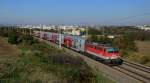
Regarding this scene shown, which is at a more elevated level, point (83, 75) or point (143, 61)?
point (83, 75)

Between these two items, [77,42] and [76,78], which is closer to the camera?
[76,78]

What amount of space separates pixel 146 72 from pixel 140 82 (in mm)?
5556

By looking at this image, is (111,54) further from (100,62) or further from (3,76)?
(3,76)

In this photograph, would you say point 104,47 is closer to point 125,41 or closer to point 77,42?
point 77,42

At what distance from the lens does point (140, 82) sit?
20688 millimetres

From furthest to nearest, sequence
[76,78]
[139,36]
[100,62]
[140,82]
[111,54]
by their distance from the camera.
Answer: [139,36] < [100,62] < [111,54] < [140,82] < [76,78]

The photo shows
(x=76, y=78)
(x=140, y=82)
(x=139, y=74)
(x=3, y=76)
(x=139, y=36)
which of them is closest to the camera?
(x=76, y=78)

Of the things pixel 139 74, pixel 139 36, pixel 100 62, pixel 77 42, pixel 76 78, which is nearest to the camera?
pixel 76 78

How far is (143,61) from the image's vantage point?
3441 centimetres

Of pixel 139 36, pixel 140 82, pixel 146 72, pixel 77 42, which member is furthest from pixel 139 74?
pixel 139 36

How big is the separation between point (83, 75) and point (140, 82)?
7.17 meters

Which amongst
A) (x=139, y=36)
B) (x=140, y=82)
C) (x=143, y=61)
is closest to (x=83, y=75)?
(x=140, y=82)

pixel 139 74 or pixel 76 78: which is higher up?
pixel 76 78

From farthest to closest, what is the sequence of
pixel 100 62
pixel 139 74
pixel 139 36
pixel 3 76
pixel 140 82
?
pixel 139 36 → pixel 100 62 → pixel 139 74 → pixel 140 82 → pixel 3 76
